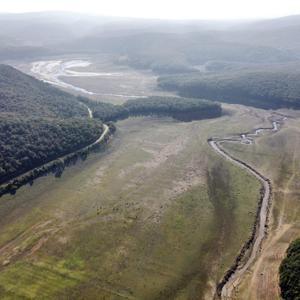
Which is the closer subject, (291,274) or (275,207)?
(291,274)

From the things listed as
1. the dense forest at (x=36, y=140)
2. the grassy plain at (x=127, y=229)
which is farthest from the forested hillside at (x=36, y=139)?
the grassy plain at (x=127, y=229)

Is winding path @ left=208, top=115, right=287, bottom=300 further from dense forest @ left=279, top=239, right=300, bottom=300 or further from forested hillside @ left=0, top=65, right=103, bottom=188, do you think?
forested hillside @ left=0, top=65, right=103, bottom=188

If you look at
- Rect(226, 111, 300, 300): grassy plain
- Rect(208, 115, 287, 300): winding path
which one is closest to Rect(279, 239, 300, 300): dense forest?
Rect(226, 111, 300, 300): grassy plain

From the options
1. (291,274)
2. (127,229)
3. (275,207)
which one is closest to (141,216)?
(127,229)

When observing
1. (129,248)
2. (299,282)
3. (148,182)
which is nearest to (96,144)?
(148,182)

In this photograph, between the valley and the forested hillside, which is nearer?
the valley

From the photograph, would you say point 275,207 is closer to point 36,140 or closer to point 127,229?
point 127,229

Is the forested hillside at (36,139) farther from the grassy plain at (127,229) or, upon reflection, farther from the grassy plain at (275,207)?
the grassy plain at (275,207)
